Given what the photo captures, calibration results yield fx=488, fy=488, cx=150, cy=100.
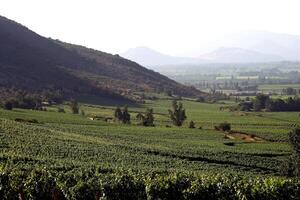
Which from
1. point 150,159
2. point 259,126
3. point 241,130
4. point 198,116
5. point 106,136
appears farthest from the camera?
point 198,116

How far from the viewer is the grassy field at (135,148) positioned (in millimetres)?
68000

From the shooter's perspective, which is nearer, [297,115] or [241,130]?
[241,130]

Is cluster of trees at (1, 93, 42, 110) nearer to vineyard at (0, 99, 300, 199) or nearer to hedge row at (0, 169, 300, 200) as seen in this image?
vineyard at (0, 99, 300, 199)

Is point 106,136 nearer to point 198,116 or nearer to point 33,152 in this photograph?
point 33,152

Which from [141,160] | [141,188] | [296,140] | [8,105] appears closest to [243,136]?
[296,140]

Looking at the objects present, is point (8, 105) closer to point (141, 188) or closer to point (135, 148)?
point (135, 148)

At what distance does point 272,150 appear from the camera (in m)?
103

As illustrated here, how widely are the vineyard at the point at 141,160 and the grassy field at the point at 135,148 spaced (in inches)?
5.7

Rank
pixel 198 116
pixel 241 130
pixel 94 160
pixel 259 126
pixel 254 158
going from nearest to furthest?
1. pixel 94 160
2. pixel 254 158
3. pixel 241 130
4. pixel 259 126
5. pixel 198 116

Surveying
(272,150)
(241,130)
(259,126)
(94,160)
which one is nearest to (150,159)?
Result: (94,160)

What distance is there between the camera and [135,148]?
84875 mm

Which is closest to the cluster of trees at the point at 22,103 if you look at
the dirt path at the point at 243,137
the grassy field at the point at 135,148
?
the grassy field at the point at 135,148

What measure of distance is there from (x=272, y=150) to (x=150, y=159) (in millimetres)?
38198

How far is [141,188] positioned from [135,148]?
42.1m
